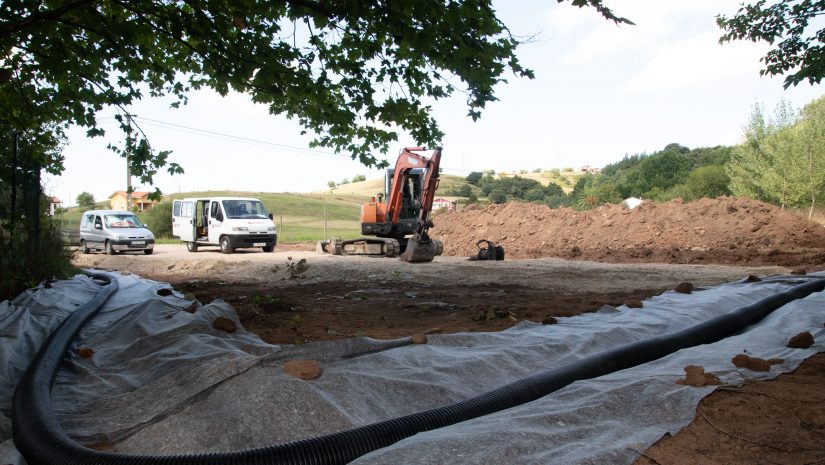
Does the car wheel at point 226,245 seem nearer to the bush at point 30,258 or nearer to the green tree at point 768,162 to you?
the bush at point 30,258

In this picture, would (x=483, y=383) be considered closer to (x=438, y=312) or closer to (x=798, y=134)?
(x=438, y=312)

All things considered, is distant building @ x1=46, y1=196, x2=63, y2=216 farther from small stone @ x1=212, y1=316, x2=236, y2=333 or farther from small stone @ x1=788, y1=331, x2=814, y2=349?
small stone @ x1=788, y1=331, x2=814, y2=349

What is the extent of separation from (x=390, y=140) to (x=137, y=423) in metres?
4.50

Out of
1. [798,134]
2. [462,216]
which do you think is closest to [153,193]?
[462,216]

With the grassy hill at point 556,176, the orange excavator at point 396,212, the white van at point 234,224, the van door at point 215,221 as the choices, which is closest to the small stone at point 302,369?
the orange excavator at point 396,212

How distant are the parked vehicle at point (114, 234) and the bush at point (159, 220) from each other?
42.5 feet

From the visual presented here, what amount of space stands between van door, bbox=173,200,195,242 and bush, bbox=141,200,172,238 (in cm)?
1332

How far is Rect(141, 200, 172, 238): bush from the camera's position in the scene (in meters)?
33.5

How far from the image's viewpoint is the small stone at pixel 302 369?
3484 millimetres

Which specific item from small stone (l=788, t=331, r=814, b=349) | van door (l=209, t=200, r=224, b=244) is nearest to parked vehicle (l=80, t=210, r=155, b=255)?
van door (l=209, t=200, r=224, b=244)

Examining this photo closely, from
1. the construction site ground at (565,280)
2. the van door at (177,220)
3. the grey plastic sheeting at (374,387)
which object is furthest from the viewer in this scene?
the van door at (177,220)

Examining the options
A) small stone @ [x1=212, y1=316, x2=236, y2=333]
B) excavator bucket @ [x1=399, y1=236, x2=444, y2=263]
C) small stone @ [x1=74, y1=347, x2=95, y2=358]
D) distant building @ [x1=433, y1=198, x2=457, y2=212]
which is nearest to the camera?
small stone @ [x1=74, y1=347, x2=95, y2=358]

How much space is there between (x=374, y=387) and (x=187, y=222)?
1943 centimetres

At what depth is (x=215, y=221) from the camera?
19.6 metres
